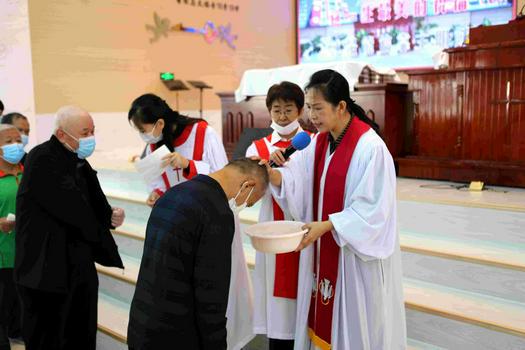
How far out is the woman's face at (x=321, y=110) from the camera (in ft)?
6.93

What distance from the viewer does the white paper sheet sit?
2.94 metres

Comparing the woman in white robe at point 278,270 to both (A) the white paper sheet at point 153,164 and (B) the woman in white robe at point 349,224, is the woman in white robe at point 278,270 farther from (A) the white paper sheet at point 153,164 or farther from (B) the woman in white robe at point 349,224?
(A) the white paper sheet at point 153,164

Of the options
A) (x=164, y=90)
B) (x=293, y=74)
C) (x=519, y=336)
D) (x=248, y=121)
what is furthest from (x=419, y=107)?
(x=164, y=90)

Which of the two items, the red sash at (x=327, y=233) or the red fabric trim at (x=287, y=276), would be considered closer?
the red sash at (x=327, y=233)

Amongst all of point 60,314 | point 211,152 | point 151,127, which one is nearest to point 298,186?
point 211,152

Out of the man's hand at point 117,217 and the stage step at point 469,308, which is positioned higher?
the man's hand at point 117,217

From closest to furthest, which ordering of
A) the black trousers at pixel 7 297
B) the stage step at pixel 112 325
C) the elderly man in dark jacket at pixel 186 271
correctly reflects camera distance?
the elderly man in dark jacket at pixel 186 271
the black trousers at pixel 7 297
the stage step at pixel 112 325

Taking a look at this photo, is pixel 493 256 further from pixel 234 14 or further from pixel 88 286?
pixel 234 14

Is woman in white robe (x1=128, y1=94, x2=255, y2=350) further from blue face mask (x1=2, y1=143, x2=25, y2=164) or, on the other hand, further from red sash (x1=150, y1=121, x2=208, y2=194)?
blue face mask (x1=2, y1=143, x2=25, y2=164)

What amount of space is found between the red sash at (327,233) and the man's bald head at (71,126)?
126 cm

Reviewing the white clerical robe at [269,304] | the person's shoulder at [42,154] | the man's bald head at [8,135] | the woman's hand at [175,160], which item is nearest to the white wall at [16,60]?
the man's bald head at [8,135]

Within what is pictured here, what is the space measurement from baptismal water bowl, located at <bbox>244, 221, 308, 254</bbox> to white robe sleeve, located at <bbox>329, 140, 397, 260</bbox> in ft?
0.59

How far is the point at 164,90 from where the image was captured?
8.41 metres

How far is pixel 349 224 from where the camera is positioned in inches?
79.4
